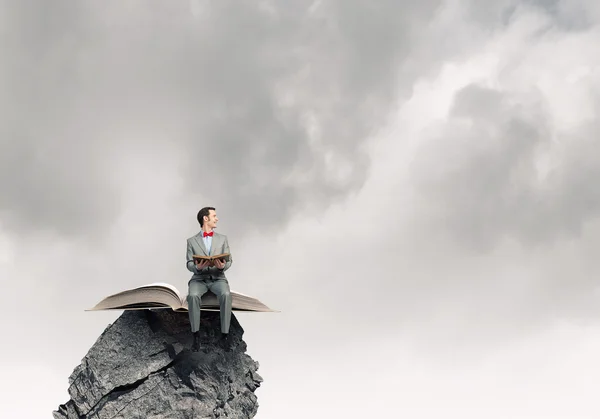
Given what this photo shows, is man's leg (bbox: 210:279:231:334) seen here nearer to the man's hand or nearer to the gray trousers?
the gray trousers

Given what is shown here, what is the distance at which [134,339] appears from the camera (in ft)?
40.2

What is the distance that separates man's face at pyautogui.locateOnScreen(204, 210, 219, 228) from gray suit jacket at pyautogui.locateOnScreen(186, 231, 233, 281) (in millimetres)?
125

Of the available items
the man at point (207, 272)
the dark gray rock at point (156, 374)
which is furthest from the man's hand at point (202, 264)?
the dark gray rock at point (156, 374)

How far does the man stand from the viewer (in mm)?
11664

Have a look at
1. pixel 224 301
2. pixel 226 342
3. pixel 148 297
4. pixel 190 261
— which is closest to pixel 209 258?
pixel 190 261

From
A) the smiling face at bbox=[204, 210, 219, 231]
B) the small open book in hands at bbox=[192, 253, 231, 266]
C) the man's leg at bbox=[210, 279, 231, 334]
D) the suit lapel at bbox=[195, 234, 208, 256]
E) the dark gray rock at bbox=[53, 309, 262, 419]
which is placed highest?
the smiling face at bbox=[204, 210, 219, 231]

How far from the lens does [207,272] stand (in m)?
11.9

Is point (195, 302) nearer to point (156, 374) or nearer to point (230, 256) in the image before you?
point (230, 256)

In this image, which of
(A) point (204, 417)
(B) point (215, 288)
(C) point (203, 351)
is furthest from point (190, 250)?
(A) point (204, 417)

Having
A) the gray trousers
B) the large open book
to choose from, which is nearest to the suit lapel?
the gray trousers

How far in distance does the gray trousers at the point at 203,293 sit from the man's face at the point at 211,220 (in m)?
0.81

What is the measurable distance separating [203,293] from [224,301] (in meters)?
0.31

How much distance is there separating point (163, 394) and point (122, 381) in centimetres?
58

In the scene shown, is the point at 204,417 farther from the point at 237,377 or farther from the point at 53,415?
the point at 53,415
